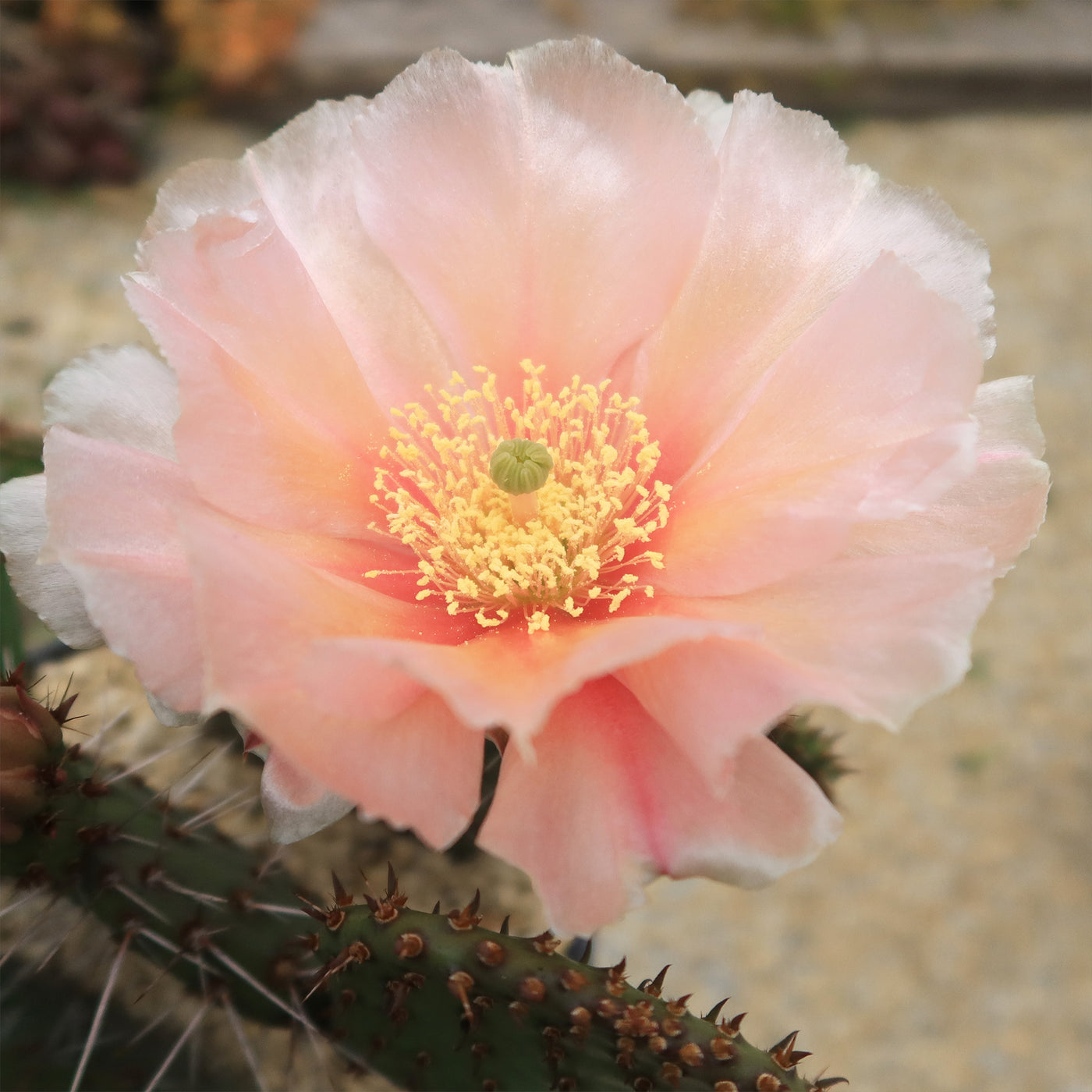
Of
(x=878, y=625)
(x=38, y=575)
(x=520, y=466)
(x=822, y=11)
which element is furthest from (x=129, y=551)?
(x=822, y=11)

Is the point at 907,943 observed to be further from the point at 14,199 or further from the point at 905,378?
the point at 14,199

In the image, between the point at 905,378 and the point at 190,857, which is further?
the point at 190,857

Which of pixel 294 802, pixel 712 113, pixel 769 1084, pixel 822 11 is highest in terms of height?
pixel 822 11

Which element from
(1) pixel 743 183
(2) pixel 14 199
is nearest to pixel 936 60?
(2) pixel 14 199

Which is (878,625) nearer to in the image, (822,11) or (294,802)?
(294,802)

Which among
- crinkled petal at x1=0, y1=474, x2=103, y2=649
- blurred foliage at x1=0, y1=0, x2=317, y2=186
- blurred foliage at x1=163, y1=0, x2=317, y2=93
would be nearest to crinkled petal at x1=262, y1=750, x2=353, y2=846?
crinkled petal at x1=0, y1=474, x2=103, y2=649

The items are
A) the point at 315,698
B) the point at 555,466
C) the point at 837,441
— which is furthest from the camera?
the point at 555,466

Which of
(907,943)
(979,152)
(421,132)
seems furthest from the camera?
(979,152)

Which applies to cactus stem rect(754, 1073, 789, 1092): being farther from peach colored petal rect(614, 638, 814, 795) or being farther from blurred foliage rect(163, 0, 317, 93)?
blurred foliage rect(163, 0, 317, 93)

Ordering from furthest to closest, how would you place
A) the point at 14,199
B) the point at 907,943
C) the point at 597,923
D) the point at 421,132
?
the point at 14,199
the point at 907,943
the point at 421,132
the point at 597,923
